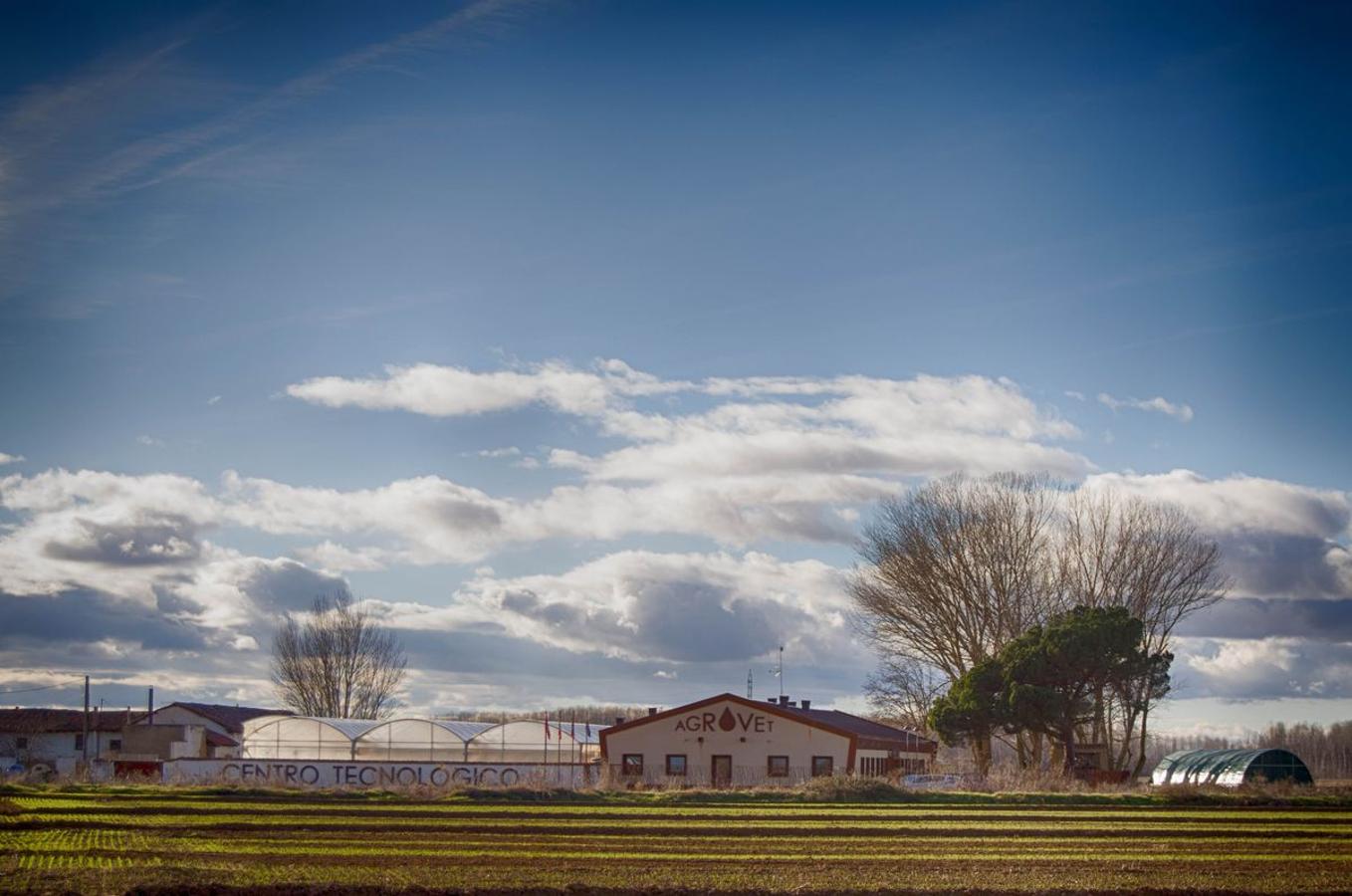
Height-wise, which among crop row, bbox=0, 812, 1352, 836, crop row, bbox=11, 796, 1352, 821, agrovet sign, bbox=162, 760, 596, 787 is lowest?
agrovet sign, bbox=162, 760, 596, 787

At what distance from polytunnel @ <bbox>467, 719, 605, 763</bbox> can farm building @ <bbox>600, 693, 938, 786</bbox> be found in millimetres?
3916

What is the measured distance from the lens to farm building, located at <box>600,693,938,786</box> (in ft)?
211

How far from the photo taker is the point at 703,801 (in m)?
48.8

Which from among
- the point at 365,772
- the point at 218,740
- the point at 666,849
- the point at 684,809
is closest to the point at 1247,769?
the point at 684,809

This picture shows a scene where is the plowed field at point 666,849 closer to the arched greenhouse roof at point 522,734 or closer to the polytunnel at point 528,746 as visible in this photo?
the polytunnel at point 528,746

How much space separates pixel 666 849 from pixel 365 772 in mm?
40820

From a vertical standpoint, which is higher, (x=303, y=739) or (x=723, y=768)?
(x=303, y=739)

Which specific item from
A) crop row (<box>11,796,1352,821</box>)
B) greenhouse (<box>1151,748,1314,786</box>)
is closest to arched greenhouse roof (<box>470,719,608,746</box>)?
crop row (<box>11,796,1352,821</box>)

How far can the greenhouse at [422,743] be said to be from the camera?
69.4 metres

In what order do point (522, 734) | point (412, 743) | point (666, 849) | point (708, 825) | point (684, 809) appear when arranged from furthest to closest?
point (412, 743) → point (522, 734) → point (684, 809) → point (708, 825) → point (666, 849)

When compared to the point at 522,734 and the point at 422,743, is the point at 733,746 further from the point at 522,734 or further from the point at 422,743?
the point at 422,743

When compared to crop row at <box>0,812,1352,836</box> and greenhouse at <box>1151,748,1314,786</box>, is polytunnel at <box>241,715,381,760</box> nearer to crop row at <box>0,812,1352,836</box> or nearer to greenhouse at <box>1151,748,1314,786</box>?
crop row at <box>0,812,1352,836</box>

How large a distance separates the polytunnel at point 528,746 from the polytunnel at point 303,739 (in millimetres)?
6511

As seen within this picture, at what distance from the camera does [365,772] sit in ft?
217
